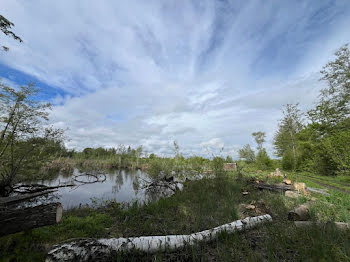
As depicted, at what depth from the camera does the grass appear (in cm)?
231

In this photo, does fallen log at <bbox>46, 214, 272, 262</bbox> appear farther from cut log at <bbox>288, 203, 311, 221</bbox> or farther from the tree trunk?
the tree trunk

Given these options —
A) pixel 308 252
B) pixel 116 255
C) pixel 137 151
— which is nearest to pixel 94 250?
pixel 116 255

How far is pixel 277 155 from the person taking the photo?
87.0 ft

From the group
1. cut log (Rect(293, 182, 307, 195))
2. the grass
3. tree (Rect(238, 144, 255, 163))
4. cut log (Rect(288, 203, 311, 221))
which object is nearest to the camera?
the grass

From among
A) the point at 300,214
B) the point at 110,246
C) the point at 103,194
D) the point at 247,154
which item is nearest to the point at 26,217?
the point at 110,246

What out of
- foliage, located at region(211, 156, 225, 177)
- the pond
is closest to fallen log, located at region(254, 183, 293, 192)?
foliage, located at region(211, 156, 225, 177)

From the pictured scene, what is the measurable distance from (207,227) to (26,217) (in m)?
3.57

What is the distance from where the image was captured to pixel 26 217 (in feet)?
8.63

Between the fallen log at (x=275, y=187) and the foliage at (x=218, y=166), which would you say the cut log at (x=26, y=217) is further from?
the fallen log at (x=275, y=187)

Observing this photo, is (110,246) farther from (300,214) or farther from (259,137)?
(259,137)

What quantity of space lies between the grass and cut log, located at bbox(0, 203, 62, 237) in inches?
12.8

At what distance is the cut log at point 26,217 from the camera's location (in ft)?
8.22

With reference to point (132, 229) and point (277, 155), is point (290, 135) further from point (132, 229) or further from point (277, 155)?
Result: point (132, 229)

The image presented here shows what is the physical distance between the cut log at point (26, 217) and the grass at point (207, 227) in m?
0.33
